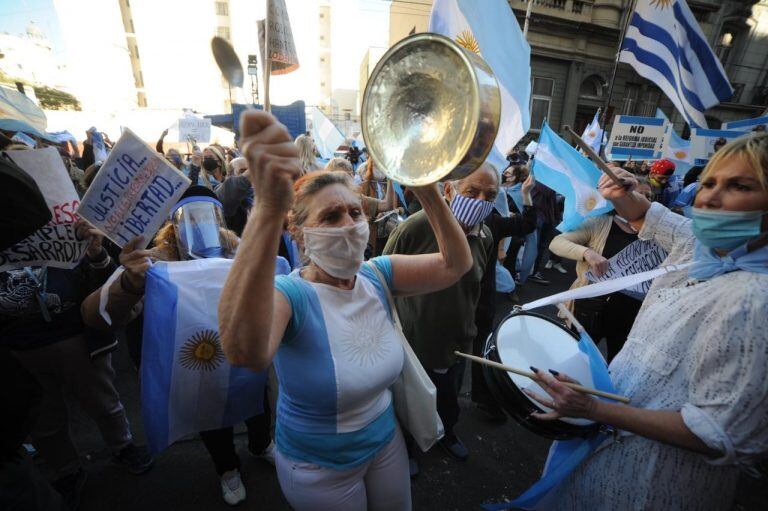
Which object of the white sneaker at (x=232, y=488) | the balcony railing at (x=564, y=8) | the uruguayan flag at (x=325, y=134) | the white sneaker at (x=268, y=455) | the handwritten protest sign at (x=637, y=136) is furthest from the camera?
the balcony railing at (x=564, y=8)

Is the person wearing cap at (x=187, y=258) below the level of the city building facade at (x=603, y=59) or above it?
below

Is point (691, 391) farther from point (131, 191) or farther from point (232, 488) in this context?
point (232, 488)

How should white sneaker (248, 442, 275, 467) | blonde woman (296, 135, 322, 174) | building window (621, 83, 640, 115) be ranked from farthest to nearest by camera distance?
building window (621, 83, 640, 115) < blonde woman (296, 135, 322, 174) < white sneaker (248, 442, 275, 467)

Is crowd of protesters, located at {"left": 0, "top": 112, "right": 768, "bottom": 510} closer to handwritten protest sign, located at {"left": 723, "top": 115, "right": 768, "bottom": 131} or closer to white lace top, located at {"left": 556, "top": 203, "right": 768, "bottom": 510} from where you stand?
white lace top, located at {"left": 556, "top": 203, "right": 768, "bottom": 510}

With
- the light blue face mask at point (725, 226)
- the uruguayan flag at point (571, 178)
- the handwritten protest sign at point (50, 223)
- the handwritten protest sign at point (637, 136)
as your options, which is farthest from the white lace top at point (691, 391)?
the handwritten protest sign at point (637, 136)

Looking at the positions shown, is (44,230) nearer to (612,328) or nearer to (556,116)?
(612,328)

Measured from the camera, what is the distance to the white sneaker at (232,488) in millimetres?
2336

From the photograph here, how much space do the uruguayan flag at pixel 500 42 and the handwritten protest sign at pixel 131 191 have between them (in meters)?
2.45

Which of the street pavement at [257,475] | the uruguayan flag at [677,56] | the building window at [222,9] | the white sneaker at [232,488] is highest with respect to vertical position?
the building window at [222,9]

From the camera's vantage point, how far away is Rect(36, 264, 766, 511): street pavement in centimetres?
238

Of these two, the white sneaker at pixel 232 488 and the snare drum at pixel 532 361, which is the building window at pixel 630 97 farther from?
the white sneaker at pixel 232 488

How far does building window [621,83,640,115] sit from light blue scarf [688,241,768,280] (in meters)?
24.7

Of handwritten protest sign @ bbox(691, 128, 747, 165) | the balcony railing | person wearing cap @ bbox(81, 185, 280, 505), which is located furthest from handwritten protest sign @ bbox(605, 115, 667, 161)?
the balcony railing

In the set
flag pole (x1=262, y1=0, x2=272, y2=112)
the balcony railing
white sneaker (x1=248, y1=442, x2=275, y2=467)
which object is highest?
the balcony railing
